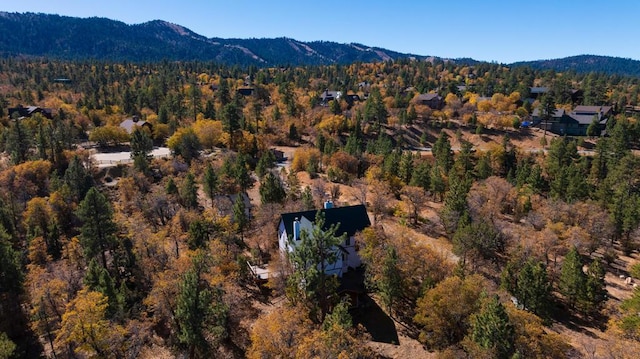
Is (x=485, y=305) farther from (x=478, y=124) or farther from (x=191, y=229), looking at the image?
(x=478, y=124)

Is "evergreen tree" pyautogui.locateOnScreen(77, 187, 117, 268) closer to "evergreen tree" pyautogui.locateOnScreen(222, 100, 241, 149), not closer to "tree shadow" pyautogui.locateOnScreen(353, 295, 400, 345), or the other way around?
"tree shadow" pyautogui.locateOnScreen(353, 295, 400, 345)

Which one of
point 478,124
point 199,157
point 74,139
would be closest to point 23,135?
point 74,139

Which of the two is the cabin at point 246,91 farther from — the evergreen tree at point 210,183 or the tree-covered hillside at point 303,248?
the evergreen tree at point 210,183

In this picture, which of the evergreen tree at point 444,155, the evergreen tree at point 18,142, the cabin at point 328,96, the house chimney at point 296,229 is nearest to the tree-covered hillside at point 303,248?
the evergreen tree at point 18,142

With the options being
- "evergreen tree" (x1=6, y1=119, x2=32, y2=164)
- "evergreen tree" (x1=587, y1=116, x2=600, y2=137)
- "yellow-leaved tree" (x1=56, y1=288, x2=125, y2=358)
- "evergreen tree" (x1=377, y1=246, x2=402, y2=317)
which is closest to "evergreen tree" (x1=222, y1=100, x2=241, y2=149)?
"evergreen tree" (x1=6, y1=119, x2=32, y2=164)

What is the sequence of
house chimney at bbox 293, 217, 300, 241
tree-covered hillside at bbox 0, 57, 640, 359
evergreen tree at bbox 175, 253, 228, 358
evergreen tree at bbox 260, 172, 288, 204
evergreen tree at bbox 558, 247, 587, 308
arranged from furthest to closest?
evergreen tree at bbox 260, 172, 288, 204, house chimney at bbox 293, 217, 300, 241, evergreen tree at bbox 558, 247, 587, 308, tree-covered hillside at bbox 0, 57, 640, 359, evergreen tree at bbox 175, 253, 228, 358

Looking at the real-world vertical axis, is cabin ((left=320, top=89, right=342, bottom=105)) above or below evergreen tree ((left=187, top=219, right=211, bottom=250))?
above
